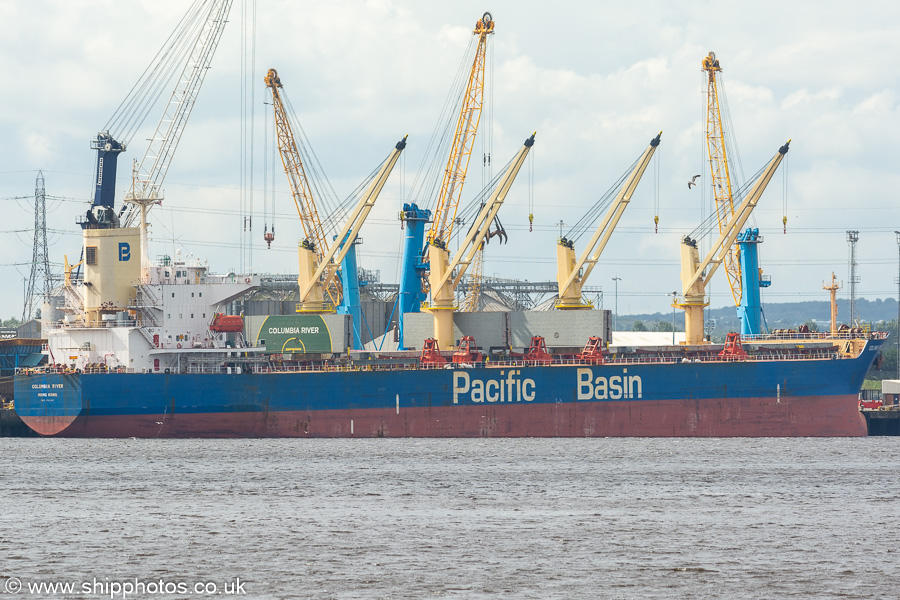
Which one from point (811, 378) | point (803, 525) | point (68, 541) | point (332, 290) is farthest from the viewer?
point (332, 290)

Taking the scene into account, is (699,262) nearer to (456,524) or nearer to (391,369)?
(391,369)

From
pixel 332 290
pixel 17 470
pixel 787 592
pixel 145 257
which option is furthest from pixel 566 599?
pixel 332 290

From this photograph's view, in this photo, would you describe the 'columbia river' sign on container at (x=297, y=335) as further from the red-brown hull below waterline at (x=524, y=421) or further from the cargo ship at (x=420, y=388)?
the red-brown hull below waterline at (x=524, y=421)

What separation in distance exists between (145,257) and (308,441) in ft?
40.7

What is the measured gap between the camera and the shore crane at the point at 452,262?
6406cm

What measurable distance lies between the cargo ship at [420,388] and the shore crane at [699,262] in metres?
5.44

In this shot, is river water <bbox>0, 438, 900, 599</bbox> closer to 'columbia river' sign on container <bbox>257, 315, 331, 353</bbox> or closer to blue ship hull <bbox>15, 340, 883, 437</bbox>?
blue ship hull <bbox>15, 340, 883, 437</bbox>

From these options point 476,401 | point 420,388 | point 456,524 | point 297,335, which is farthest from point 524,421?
point 456,524

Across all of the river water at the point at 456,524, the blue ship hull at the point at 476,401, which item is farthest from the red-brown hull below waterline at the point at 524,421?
the river water at the point at 456,524

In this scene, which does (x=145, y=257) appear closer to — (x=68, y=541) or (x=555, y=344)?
(x=555, y=344)

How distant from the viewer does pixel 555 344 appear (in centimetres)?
6238

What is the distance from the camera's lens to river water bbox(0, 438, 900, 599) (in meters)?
26.3

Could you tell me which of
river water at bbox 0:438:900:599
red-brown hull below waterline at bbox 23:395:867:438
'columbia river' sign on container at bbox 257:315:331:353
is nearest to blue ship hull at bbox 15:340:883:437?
red-brown hull below waterline at bbox 23:395:867:438

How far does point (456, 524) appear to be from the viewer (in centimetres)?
3366
